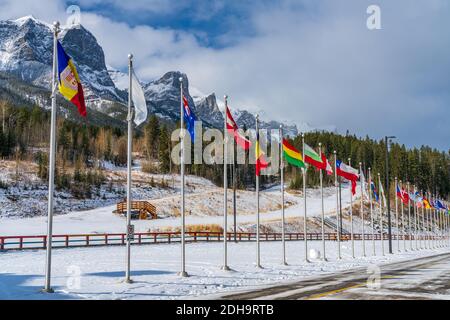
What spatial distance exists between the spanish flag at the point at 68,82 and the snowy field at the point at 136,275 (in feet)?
21.5

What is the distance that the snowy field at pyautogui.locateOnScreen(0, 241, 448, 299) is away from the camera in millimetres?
17094

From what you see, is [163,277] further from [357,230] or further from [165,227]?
[357,230]

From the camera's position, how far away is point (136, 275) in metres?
22.0

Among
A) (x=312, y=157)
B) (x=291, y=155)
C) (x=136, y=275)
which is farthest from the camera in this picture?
(x=312, y=157)

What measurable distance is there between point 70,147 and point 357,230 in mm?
86819

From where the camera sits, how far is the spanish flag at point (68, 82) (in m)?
16.1

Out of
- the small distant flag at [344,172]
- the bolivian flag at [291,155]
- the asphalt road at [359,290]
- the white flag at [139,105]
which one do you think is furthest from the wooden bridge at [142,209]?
the white flag at [139,105]

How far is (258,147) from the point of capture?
26.4 metres

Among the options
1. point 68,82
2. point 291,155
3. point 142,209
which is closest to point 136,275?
point 68,82

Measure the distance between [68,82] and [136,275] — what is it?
981 centimetres

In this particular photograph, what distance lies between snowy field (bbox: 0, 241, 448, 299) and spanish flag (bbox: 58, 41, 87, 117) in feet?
21.5

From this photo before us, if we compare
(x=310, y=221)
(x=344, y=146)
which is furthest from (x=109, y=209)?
(x=344, y=146)

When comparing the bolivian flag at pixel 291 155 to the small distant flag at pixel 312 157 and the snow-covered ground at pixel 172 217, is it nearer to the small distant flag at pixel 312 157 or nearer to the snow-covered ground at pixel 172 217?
the small distant flag at pixel 312 157

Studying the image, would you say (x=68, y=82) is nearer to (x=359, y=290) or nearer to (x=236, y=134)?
(x=236, y=134)
